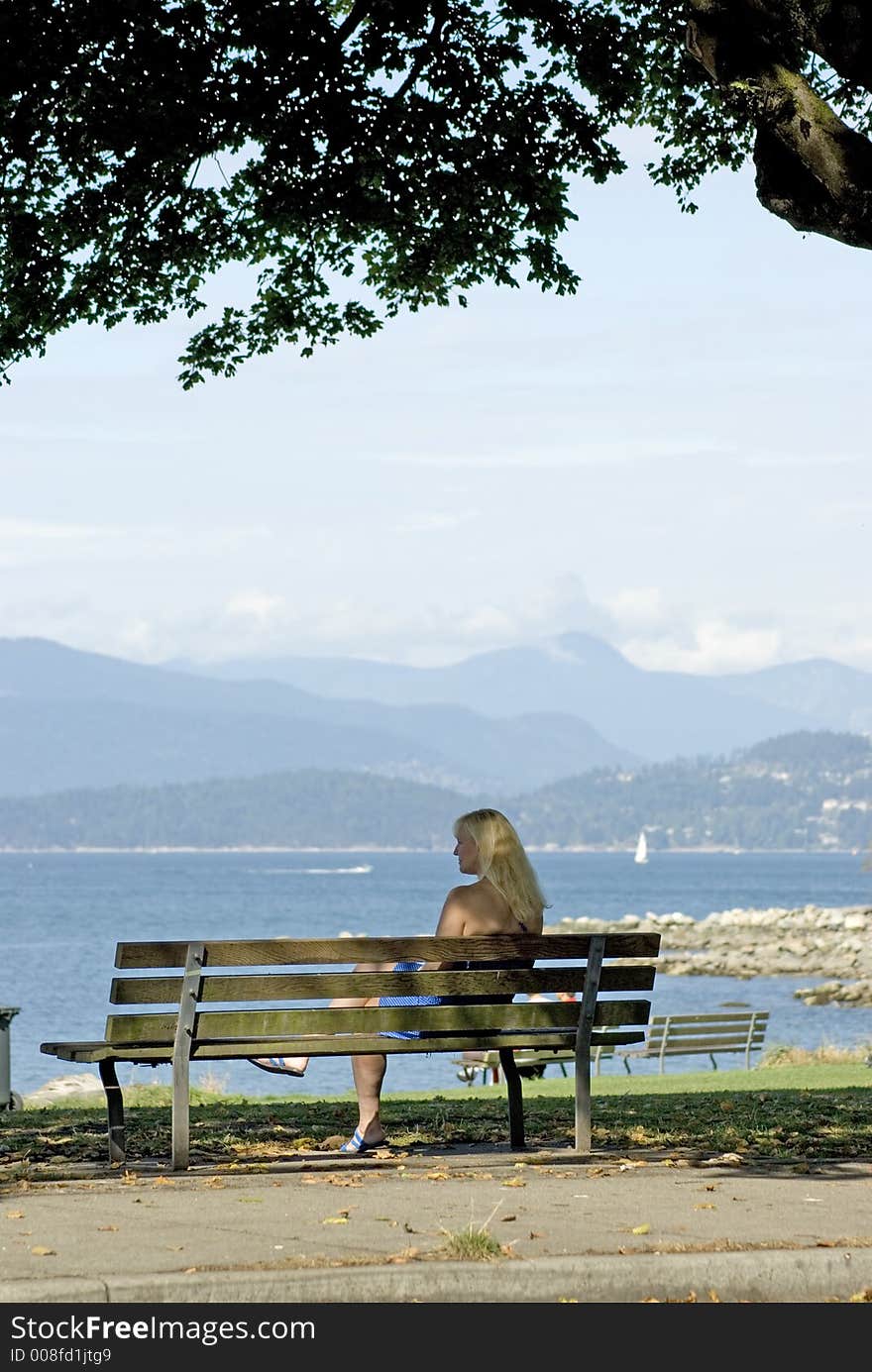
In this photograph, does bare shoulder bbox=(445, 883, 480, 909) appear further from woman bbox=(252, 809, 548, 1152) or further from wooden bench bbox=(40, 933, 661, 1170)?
wooden bench bbox=(40, 933, 661, 1170)

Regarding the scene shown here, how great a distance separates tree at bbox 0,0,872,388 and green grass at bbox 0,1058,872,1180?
6.22 m

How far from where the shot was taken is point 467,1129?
10320 millimetres

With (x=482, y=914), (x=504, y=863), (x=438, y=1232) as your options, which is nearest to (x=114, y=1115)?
(x=482, y=914)

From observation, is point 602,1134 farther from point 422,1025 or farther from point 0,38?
point 0,38

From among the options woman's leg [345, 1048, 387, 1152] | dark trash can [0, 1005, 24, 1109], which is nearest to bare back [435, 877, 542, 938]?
woman's leg [345, 1048, 387, 1152]

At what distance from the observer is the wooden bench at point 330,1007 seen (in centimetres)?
815

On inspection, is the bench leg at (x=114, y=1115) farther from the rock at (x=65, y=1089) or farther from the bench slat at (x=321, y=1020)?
the rock at (x=65, y=1089)

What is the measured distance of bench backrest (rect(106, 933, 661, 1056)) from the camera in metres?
8.14

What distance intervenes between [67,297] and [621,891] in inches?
5960

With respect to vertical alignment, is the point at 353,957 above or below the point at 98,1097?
above

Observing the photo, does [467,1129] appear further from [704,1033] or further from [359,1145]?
[704,1033]

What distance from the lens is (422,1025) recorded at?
8469 millimetres

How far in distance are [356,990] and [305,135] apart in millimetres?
7158
